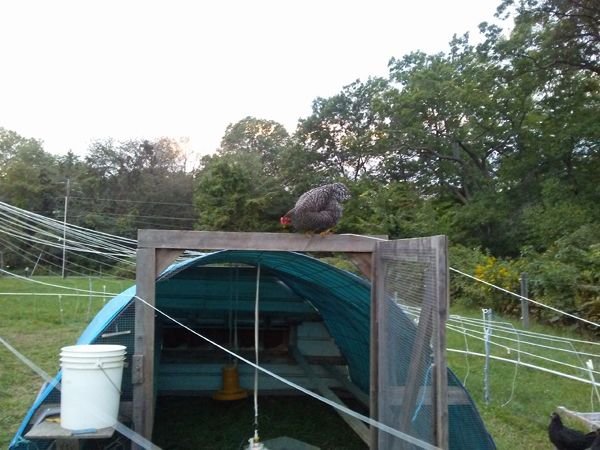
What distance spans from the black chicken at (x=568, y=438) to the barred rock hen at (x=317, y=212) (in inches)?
78.7

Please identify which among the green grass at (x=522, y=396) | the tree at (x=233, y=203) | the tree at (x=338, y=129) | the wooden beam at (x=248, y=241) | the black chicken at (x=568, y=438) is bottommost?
the green grass at (x=522, y=396)

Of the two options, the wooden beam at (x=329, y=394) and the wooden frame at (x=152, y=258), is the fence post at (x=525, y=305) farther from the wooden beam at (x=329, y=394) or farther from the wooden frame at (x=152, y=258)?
the wooden frame at (x=152, y=258)

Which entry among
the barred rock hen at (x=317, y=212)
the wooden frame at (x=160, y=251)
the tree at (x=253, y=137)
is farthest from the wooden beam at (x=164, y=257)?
the tree at (x=253, y=137)

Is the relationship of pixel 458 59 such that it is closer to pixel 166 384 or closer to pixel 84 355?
pixel 166 384

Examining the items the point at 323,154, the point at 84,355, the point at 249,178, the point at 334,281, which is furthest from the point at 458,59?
the point at 84,355

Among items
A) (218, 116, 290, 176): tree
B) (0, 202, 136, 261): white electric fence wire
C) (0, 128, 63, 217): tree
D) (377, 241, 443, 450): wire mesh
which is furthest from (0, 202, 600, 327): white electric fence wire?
(218, 116, 290, 176): tree

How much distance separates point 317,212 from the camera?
4.14 m

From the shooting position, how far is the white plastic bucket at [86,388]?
366 cm

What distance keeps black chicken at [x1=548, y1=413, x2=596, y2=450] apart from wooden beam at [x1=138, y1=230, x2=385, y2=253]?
1717 millimetres

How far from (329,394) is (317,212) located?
272cm

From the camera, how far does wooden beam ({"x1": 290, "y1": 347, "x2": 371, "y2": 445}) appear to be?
5070 millimetres

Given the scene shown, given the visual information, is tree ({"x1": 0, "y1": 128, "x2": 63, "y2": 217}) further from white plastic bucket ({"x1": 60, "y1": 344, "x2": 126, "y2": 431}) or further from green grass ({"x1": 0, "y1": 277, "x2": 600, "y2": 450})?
white plastic bucket ({"x1": 60, "y1": 344, "x2": 126, "y2": 431})

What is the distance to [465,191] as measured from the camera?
25.0 meters

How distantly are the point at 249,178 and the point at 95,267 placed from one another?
7.76 metres
